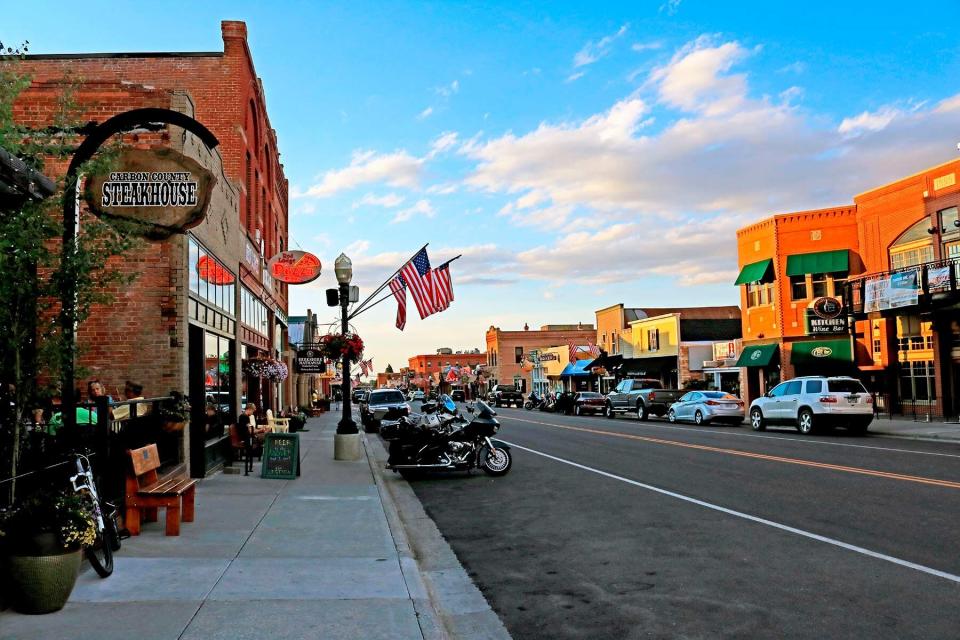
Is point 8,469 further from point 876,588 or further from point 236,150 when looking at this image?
point 236,150

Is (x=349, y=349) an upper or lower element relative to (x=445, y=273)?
lower

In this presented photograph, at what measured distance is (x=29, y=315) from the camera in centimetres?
665

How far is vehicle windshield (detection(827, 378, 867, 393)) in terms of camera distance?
2547 cm

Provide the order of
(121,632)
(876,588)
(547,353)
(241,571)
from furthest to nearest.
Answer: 1. (547,353)
2. (241,571)
3. (876,588)
4. (121,632)

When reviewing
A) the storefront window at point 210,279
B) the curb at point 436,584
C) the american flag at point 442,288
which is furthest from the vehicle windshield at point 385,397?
the curb at point 436,584

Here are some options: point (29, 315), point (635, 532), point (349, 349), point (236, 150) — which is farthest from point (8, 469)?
point (236, 150)

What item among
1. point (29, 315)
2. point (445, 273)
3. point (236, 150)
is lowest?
point (29, 315)

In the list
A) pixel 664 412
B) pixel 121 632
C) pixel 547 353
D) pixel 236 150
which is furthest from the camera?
pixel 547 353

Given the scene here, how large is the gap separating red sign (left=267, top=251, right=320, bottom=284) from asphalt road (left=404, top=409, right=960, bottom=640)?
10.1 m

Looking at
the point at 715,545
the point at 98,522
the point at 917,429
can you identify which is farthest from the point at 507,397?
the point at 98,522

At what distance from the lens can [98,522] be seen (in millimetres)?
6844

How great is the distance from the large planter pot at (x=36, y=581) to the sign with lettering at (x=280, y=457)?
8.63 m

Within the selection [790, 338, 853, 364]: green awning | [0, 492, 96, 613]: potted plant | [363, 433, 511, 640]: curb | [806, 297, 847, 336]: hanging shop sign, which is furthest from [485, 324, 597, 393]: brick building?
[0, 492, 96, 613]: potted plant

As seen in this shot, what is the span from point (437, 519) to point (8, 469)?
5427mm
